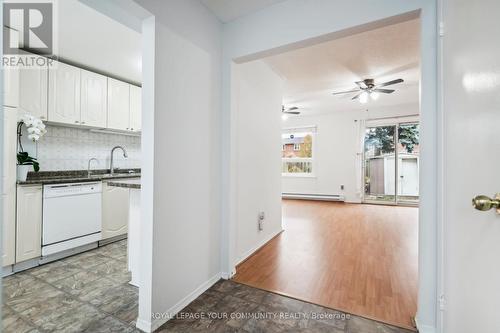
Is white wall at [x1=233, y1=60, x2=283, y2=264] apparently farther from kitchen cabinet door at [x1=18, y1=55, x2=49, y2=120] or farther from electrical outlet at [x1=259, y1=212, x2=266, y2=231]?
kitchen cabinet door at [x1=18, y1=55, x2=49, y2=120]

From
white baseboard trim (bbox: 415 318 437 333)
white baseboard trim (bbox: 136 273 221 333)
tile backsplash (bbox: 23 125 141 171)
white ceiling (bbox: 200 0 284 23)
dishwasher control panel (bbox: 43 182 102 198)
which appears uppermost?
white ceiling (bbox: 200 0 284 23)

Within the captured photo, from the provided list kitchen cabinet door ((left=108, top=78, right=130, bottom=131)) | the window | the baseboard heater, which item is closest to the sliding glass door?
the baseboard heater

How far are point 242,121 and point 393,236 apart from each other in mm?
3028

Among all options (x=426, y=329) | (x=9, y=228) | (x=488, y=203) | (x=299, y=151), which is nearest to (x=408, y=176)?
(x=299, y=151)

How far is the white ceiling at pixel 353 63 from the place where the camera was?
101 inches

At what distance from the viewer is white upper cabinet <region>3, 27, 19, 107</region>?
2.25 m

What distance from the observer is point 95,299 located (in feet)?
5.90

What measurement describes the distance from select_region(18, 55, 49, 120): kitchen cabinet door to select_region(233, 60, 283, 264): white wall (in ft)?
8.00

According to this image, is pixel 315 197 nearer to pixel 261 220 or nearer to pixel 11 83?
pixel 261 220

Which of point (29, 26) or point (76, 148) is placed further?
point (76, 148)

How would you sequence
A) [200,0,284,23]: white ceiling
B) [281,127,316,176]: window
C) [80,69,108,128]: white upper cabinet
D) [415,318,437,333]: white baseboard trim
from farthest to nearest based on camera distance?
1. [281,127,316,176]: window
2. [80,69,108,128]: white upper cabinet
3. [200,0,284,23]: white ceiling
4. [415,318,437,333]: white baseboard trim

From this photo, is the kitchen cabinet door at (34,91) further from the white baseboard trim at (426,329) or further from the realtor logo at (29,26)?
the white baseboard trim at (426,329)

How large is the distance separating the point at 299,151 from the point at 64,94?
6027mm

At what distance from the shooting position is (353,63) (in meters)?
3.24
